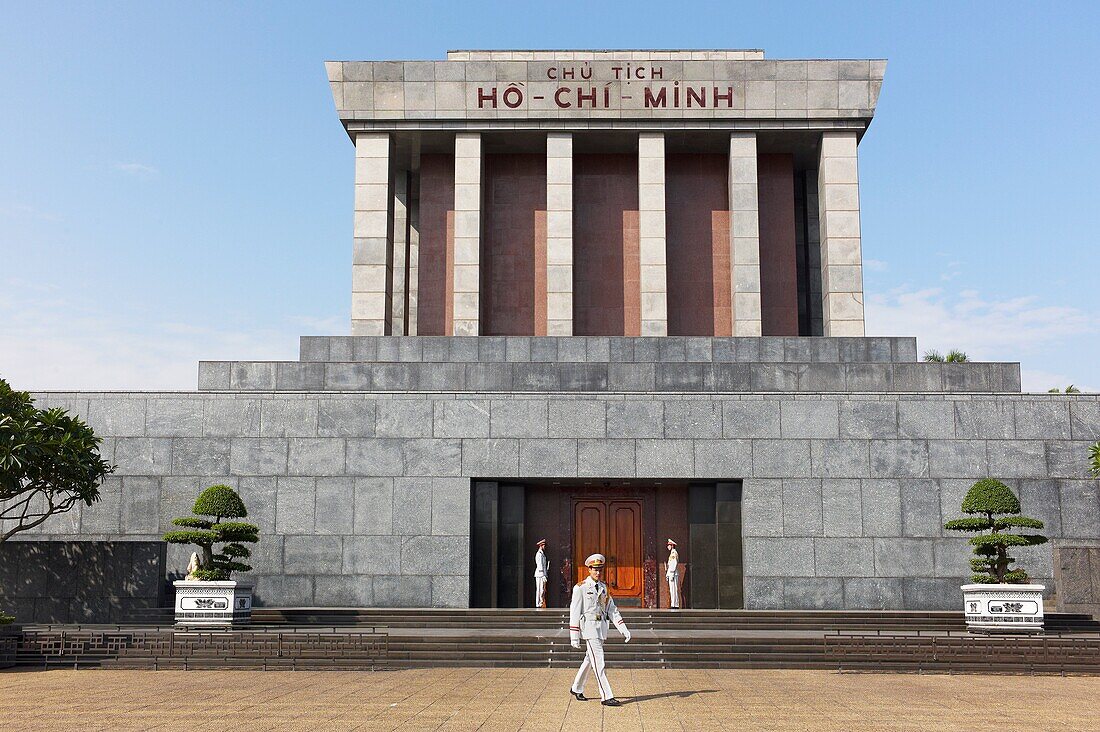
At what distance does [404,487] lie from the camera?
26844mm

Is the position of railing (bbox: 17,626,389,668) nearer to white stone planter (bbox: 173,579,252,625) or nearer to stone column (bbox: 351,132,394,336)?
white stone planter (bbox: 173,579,252,625)

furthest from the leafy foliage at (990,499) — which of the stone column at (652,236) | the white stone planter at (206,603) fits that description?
the white stone planter at (206,603)

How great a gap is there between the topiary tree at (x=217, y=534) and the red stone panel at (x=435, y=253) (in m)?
11.7

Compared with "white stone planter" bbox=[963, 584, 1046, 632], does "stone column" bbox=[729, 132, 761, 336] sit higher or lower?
higher

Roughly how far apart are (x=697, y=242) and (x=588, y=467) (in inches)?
426

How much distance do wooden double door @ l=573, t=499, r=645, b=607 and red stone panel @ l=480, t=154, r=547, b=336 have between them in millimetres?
7803

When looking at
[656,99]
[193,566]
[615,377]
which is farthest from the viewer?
[656,99]

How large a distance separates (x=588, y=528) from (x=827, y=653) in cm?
927

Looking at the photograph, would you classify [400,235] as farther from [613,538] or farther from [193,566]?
[193,566]

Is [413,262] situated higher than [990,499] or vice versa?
[413,262]

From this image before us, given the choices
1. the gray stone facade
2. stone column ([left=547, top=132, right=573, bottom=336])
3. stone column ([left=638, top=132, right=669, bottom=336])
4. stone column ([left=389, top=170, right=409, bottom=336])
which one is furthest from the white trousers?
stone column ([left=389, top=170, right=409, bottom=336])

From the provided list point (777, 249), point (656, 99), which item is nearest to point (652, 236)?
point (656, 99)

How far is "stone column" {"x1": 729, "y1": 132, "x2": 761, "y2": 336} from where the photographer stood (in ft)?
107

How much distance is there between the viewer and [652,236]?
33.3 m
